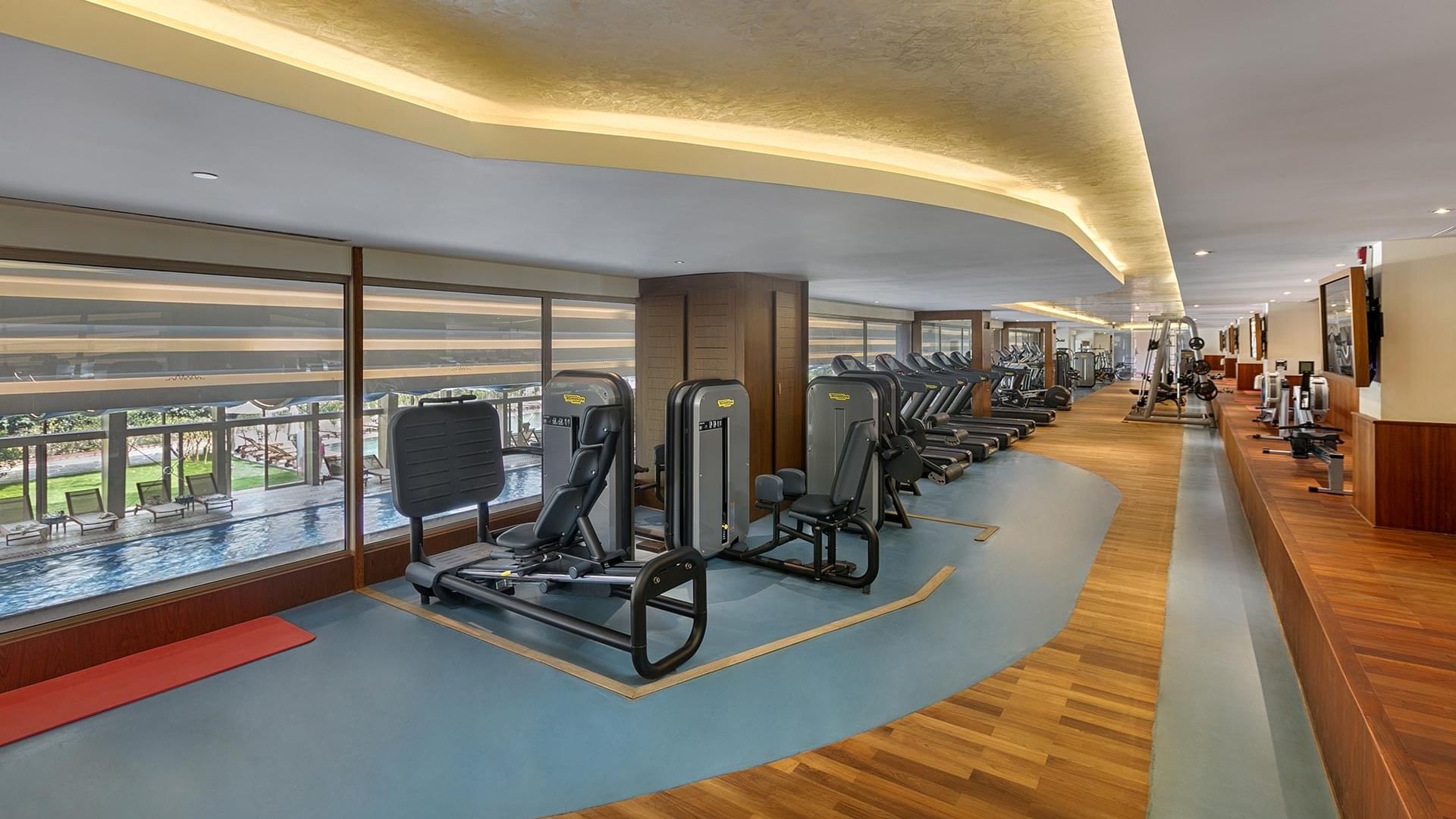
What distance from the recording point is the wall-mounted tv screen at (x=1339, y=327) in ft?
15.3

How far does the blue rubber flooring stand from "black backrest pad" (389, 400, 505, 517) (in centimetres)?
80

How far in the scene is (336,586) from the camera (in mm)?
4719

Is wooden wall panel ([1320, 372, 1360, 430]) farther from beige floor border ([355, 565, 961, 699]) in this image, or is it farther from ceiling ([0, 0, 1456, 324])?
beige floor border ([355, 565, 961, 699])

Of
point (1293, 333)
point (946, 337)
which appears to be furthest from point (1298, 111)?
point (946, 337)

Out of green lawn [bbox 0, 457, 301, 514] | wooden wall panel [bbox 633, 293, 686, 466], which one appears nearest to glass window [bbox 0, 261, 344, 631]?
green lawn [bbox 0, 457, 301, 514]

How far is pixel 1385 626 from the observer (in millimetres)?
2883

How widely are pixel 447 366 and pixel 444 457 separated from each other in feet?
5.13

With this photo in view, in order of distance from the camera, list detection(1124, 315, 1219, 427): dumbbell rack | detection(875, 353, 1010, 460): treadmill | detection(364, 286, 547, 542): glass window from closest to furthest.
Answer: detection(364, 286, 547, 542): glass window < detection(875, 353, 1010, 460): treadmill < detection(1124, 315, 1219, 427): dumbbell rack

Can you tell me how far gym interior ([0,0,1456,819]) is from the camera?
222cm

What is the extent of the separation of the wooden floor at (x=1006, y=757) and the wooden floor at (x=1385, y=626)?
0.71 m

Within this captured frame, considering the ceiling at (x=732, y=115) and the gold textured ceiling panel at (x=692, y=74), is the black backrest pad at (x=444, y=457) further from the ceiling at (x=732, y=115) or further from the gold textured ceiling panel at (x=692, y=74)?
the gold textured ceiling panel at (x=692, y=74)

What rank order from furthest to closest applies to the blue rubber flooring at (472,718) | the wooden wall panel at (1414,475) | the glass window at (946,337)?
1. the glass window at (946,337)
2. the wooden wall panel at (1414,475)
3. the blue rubber flooring at (472,718)

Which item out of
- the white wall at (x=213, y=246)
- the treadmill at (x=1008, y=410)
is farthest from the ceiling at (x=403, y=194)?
the treadmill at (x=1008, y=410)

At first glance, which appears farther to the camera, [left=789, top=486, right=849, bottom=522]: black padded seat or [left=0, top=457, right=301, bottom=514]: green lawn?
[left=789, top=486, right=849, bottom=522]: black padded seat
